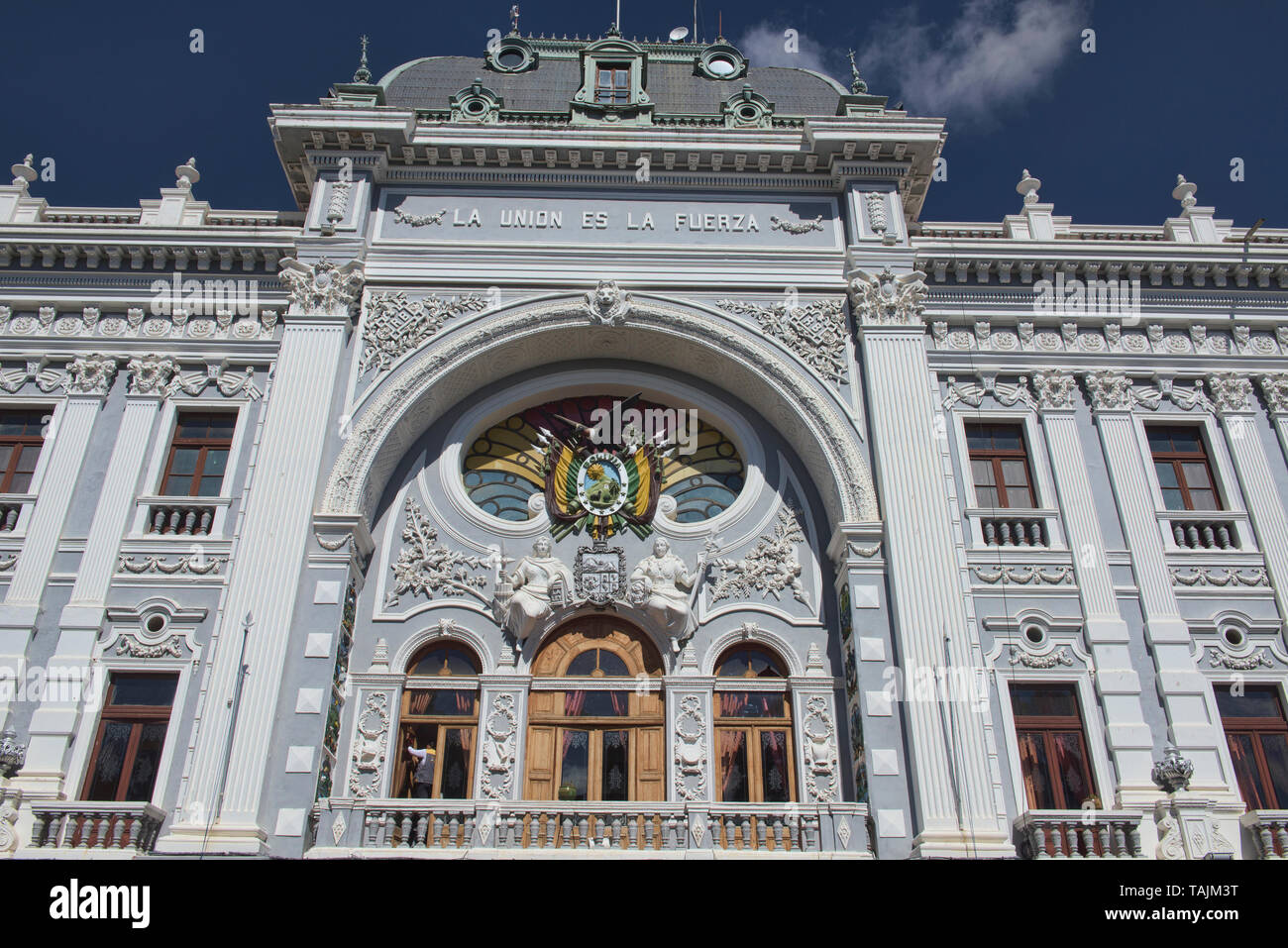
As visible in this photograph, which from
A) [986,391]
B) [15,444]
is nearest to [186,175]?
[15,444]

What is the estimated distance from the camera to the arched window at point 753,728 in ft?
55.9

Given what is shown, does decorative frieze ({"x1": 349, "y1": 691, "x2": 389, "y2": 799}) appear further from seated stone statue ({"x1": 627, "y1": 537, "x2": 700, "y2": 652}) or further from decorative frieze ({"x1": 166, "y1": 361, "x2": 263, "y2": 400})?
decorative frieze ({"x1": 166, "y1": 361, "x2": 263, "y2": 400})

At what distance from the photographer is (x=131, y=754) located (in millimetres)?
16266

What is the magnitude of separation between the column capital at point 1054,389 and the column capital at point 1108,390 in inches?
12.7

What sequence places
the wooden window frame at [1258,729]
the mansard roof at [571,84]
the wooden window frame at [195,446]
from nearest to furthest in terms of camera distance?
the wooden window frame at [1258,729]
the wooden window frame at [195,446]
the mansard roof at [571,84]

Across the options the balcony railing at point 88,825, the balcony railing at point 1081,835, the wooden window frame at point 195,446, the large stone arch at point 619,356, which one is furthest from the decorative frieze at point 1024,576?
the balcony railing at point 88,825

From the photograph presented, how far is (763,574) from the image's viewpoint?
1861 cm

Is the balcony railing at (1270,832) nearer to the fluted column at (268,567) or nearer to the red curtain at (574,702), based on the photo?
the red curtain at (574,702)

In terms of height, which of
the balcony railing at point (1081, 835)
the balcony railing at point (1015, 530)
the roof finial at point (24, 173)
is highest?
the roof finial at point (24, 173)

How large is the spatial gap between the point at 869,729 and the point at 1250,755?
19.8 feet

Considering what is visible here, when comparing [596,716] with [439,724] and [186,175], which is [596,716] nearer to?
[439,724]

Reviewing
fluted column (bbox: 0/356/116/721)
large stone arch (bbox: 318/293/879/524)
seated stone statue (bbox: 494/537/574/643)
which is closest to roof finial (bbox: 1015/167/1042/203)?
A: large stone arch (bbox: 318/293/879/524)
